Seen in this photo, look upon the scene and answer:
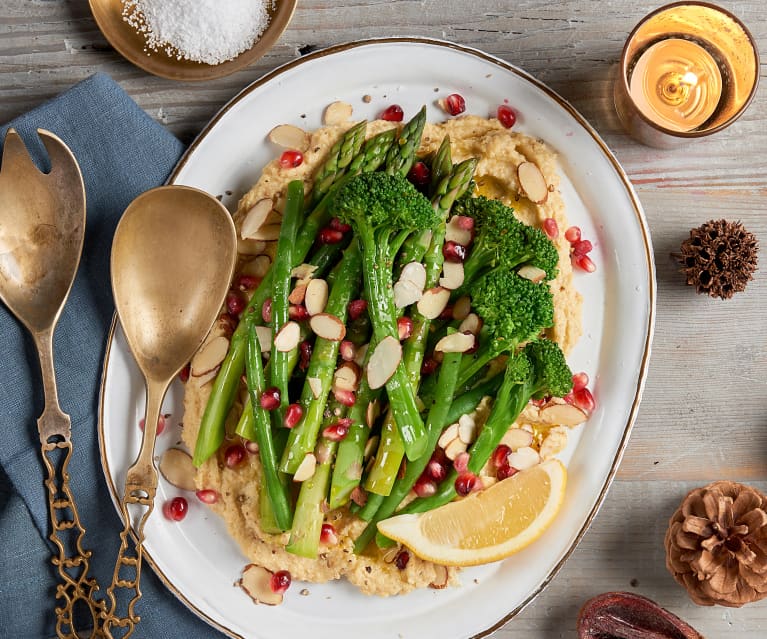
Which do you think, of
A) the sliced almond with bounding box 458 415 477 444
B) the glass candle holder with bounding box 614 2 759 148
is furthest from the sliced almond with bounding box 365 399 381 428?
the glass candle holder with bounding box 614 2 759 148

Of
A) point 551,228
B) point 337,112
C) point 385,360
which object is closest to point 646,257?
point 551,228

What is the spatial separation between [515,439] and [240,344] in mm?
1337

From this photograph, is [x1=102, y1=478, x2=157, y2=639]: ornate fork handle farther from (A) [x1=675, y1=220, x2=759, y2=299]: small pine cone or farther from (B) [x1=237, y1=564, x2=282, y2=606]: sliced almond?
(A) [x1=675, y1=220, x2=759, y2=299]: small pine cone

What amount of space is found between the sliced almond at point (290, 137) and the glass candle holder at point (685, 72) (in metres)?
1.52

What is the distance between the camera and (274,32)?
3.49m

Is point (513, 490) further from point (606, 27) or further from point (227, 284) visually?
point (606, 27)

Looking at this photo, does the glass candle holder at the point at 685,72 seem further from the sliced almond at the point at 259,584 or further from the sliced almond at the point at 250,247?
the sliced almond at the point at 259,584

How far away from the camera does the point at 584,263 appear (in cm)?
355

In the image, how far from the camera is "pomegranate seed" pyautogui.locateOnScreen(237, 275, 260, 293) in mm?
3389

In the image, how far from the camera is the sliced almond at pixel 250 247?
3387 millimetres

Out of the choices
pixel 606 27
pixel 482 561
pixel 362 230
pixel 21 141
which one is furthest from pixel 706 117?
pixel 21 141

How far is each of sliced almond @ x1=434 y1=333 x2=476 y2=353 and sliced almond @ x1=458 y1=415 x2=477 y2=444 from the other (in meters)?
0.33

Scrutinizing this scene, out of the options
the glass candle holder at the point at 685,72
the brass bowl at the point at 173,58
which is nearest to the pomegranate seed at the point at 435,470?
the glass candle holder at the point at 685,72

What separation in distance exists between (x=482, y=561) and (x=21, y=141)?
2.79 meters
